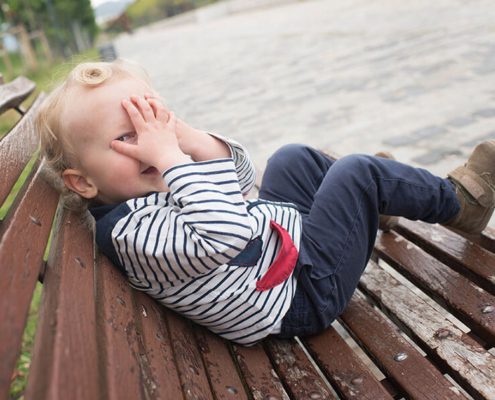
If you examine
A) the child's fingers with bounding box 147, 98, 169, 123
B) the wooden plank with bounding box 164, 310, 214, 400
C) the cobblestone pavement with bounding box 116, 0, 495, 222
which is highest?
the child's fingers with bounding box 147, 98, 169, 123

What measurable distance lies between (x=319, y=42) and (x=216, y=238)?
8551 millimetres

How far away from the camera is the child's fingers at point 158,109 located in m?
1.35

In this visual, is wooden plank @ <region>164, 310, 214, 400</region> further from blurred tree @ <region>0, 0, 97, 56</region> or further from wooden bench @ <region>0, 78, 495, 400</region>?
blurred tree @ <region>0, 0, 97, 56</region>

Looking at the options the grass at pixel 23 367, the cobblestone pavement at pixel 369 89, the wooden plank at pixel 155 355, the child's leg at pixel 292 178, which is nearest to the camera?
the wooden plank at pixel 155 355

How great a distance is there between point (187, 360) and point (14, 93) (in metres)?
1.65

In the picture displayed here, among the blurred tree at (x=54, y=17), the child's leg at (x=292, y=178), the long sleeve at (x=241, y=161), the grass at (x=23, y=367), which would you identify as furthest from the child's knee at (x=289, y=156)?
the blurred tree at (x=54, y=17)

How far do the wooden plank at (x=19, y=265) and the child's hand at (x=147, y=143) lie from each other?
241 millimetres

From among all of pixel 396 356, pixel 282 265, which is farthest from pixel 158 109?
pixel 396 356

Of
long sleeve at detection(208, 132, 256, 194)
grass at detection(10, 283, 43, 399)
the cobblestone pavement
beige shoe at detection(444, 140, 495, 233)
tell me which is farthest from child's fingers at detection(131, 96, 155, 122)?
the cobblestone pavement

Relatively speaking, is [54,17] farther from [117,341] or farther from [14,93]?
[117,341]

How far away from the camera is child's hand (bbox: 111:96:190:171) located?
4.29ft

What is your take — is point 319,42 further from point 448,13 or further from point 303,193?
point 303,193

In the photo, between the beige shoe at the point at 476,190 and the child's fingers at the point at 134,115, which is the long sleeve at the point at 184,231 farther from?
the beige shoe at the point at 476,190

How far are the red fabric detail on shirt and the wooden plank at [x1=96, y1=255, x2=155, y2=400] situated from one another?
1.28 ft
